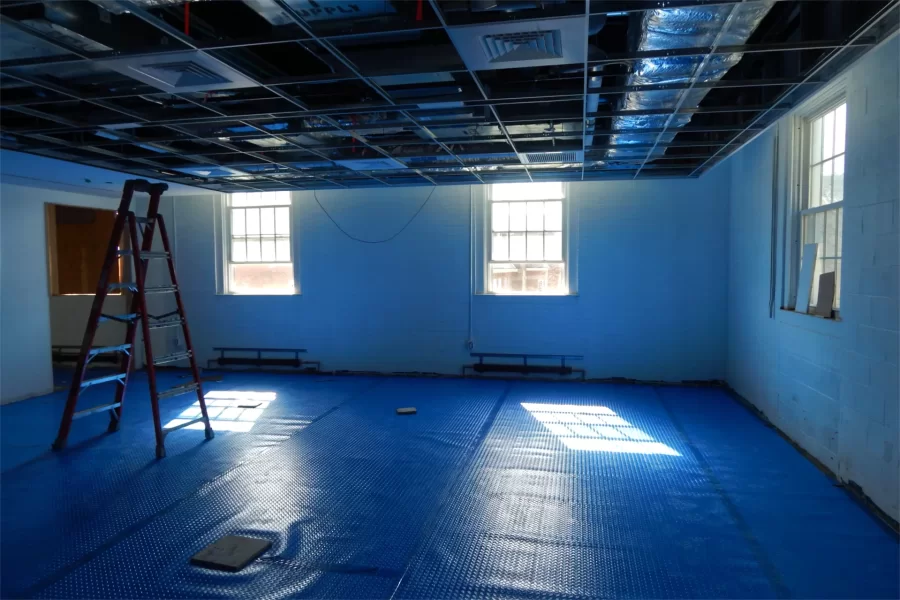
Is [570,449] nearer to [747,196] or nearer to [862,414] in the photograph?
Result: [862,414]

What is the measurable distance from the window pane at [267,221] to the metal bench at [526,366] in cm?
367

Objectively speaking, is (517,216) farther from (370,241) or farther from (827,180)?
(827,180)

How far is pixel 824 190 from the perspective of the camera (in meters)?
4.68

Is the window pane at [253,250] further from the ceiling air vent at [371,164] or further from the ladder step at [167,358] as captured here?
the ladder step at [167,358]

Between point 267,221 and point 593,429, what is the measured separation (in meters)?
5.87

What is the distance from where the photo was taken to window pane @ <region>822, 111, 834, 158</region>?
4.55 metres

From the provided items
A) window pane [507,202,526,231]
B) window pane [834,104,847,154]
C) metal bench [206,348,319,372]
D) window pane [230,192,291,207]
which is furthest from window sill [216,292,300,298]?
window pane [834,104,847,154]

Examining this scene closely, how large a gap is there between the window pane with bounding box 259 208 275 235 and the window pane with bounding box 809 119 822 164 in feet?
22.9

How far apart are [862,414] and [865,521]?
702 mm

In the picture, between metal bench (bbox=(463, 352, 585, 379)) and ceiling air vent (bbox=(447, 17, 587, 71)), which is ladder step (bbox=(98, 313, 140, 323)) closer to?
ceiling air vent (bbox=(447, 17, 587, 71))

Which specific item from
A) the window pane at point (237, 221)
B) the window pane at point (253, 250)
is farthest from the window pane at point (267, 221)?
the window pane at point (237, 221)

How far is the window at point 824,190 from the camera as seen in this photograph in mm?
4375

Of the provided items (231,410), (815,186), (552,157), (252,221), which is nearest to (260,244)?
(252,221)

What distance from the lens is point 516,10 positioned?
2.60 metres
